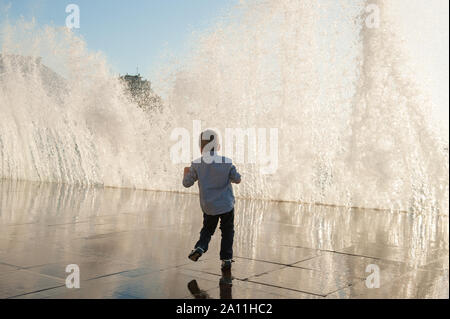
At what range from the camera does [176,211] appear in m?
8.38

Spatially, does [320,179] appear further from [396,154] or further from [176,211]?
[176,211]

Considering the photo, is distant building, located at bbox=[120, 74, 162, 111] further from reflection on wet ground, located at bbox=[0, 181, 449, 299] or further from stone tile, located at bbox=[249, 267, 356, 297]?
stone tile, located at bbox=[249, 267, 356, 297]

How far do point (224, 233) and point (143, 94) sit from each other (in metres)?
10.00

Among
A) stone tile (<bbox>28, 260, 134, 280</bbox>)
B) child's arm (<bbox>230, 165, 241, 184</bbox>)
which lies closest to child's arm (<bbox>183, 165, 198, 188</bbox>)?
child's arm (<bbox>230, 165, 241, 184</bbox>)

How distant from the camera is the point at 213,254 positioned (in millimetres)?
4828

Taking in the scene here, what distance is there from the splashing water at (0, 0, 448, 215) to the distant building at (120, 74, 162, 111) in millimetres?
259

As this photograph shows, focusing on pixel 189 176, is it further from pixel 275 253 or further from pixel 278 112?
pixel 278 112

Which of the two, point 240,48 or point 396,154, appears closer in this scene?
point 396,154

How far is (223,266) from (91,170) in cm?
1069

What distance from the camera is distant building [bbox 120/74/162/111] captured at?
1344cm

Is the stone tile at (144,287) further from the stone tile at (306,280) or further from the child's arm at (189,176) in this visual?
the child's arm at (189,176)

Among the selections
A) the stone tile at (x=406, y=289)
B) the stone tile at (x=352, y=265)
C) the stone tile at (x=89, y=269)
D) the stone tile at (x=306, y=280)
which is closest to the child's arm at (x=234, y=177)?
the stone tile at (x=306, y=280)

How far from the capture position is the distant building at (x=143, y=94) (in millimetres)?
13438

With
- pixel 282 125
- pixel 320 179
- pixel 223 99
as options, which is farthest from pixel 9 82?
pixel 320 179
